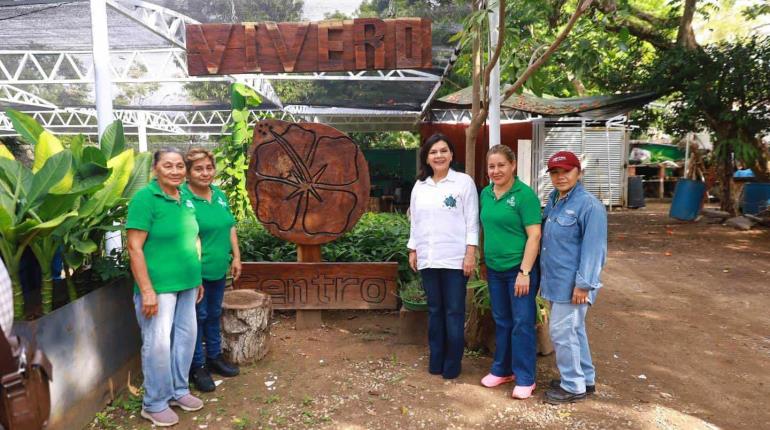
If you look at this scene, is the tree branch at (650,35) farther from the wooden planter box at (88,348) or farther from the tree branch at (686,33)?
the wooden planter box at (88,348)


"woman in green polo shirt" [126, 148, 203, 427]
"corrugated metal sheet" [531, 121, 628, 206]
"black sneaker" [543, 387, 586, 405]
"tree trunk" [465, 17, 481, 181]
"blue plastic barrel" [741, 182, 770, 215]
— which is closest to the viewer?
"woman in green polo shirt" [126, 148, 203, 427]

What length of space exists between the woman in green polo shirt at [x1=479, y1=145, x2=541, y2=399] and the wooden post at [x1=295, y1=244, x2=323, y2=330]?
5.25 ft

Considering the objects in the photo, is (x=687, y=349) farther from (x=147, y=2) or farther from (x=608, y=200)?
(x=608, y=200)

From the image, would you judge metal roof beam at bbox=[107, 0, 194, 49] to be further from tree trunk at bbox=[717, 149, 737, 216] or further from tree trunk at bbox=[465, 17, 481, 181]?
tree trunk at bbox=[717, 149, 737, 216]

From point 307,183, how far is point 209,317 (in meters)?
1.30

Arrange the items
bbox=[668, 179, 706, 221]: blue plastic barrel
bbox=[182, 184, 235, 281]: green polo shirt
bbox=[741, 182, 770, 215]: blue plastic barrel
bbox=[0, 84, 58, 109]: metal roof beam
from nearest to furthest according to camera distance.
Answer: bbox=[182, 184, 235, 281]: green polo shirt, bbox=[741, 182, 770, 215]: blue plastic barrel, bbox=[668, 179, 706, 221]: blue plastic barrel, bbox=[0, 84, 58, 109]: metal roof beam

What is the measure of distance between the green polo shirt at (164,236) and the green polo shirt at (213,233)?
0.25m

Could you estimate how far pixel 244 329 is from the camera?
10.8 feet

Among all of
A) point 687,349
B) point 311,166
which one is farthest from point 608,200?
point 311,166

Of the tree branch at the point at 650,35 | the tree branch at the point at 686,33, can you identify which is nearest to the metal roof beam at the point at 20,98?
the tree branch at the point at 650,35

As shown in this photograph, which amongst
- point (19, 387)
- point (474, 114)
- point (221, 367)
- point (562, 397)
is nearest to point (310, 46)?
point (474, 114)

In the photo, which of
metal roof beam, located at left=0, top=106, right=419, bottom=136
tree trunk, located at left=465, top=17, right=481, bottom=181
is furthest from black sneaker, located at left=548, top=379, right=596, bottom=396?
metal roof beam, located at left=0, top=106, right=419, bottom=136

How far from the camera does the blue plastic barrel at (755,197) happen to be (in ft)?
29.5

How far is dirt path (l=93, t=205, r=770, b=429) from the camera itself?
8.75 ft
